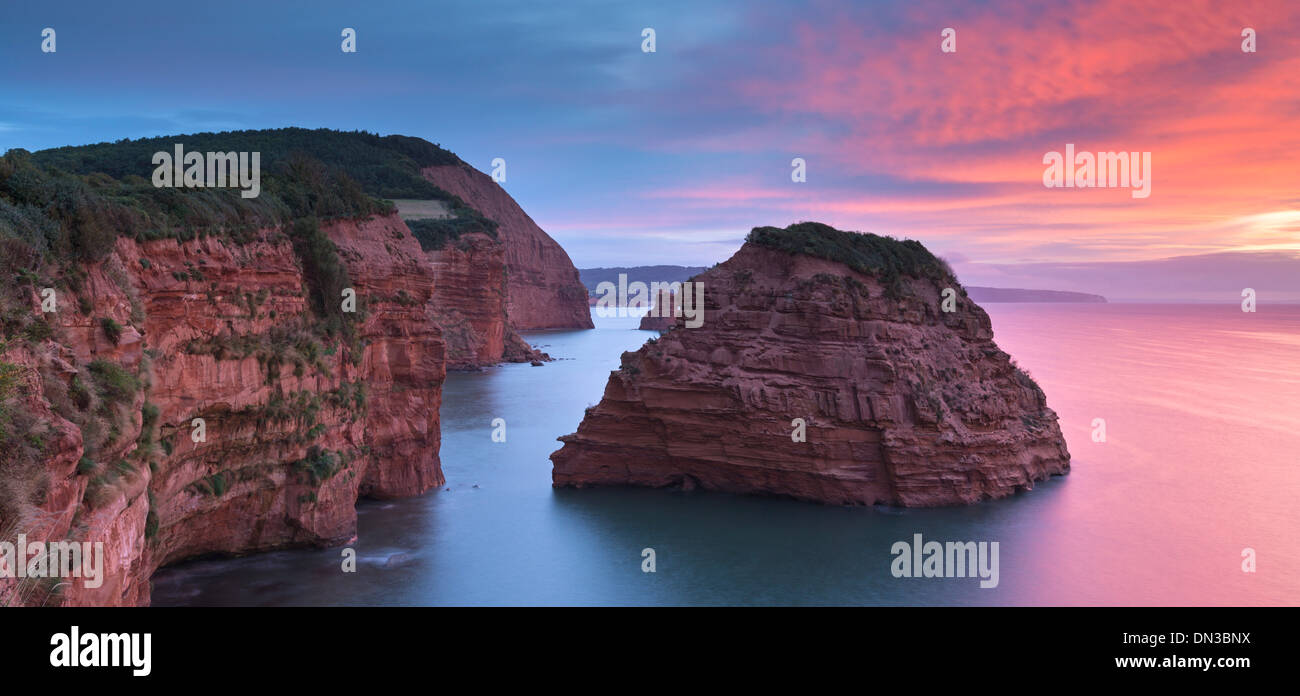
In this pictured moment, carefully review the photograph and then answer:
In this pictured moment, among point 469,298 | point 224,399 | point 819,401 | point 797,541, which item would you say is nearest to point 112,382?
point 224,399

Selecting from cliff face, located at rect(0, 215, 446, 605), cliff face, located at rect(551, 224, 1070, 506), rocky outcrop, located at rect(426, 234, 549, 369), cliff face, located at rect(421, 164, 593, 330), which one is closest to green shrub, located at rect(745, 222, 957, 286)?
cliff face, located at rect(551, 224, 1070, 506)

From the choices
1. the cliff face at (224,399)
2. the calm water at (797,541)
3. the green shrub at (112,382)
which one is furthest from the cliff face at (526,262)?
the green shrub at (112,382)

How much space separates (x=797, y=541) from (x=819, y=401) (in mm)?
5366

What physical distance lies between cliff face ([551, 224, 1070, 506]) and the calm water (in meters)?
0.98

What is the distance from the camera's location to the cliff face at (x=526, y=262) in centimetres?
13662

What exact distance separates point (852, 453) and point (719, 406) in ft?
15.8

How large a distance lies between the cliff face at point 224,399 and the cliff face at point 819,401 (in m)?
7.77

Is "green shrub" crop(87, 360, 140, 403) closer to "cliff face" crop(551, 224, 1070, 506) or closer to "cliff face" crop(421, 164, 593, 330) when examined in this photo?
"cliff face" crop(551, 224, 1070, 506)

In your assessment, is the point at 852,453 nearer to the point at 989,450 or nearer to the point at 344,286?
the point at 989,450

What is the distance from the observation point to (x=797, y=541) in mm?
27797

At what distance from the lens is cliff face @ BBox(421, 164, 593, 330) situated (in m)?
137

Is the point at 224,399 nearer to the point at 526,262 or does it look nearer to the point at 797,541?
the point at 797,541
